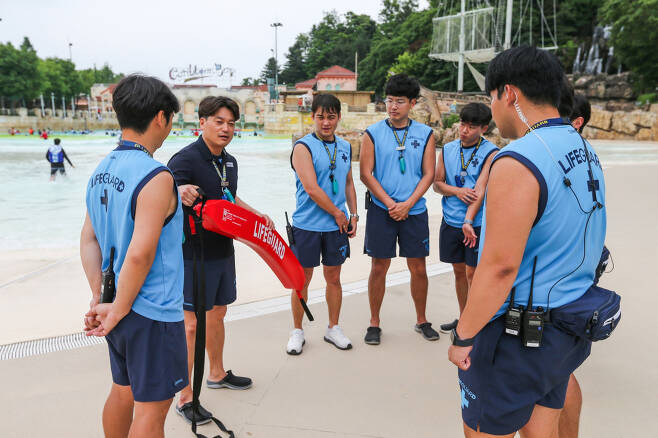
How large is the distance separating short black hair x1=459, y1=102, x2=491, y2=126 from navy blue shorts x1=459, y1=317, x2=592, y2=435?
255 cm

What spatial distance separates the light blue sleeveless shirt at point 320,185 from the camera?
3889 mm

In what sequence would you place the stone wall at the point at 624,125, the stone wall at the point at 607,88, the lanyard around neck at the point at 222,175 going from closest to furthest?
the lanyard around neck at the point at 222,175 → the stone wall at the point at 624,125 → the stone wall at the point at 607,88

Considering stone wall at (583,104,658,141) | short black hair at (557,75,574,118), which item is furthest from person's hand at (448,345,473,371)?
stone wall at (583,104,658,141)

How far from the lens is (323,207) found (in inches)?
151

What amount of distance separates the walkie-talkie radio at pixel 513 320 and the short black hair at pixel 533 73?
0.74 metres

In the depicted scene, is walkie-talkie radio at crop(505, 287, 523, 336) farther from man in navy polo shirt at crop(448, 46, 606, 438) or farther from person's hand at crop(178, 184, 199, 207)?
person's hand at crop(178, 184, 199, 207)

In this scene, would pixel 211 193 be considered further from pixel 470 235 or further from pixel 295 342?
pixel 470 235

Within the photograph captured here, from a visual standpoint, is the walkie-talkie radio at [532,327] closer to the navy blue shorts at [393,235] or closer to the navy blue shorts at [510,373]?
the navy blue shorts at [510,373]

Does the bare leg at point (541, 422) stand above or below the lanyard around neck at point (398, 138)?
below

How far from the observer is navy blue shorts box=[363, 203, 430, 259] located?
4094 mm

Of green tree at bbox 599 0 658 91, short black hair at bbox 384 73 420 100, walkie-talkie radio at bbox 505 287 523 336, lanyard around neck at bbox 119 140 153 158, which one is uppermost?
green tree at bbox 599 0 658 91

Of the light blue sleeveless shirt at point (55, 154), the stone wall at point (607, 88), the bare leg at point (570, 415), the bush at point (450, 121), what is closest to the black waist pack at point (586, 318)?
the bare leg at point (570, 415)

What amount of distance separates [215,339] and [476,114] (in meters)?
2.68

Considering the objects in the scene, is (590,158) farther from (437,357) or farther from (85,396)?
(85,396)
